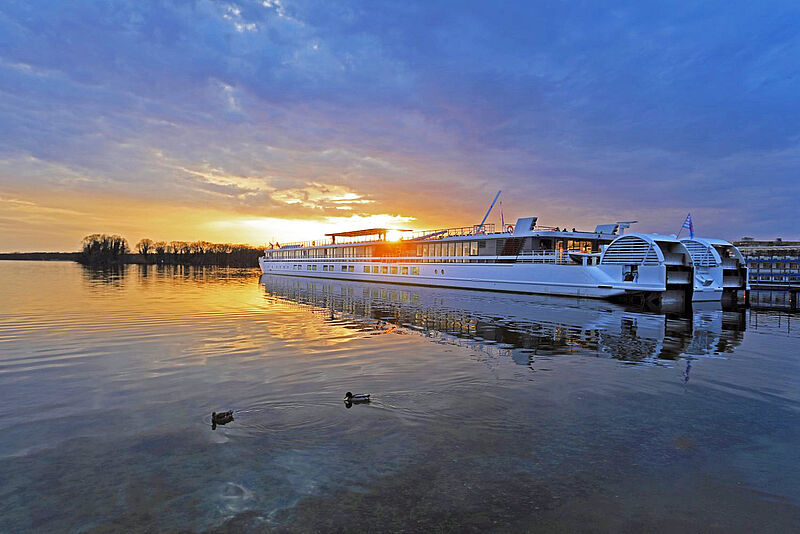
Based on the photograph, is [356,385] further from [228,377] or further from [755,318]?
[755,318]

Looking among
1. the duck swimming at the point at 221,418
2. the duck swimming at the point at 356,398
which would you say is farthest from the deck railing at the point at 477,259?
the duck swimming at the point at 221,418

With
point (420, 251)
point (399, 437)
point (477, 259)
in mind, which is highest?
point (420, 251)

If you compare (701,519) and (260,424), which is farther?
(260,424)

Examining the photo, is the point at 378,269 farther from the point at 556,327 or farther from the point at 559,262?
the point at 556,327

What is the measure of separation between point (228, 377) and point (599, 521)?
8.54m

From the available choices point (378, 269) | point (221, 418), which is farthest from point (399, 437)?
point (378, 269)

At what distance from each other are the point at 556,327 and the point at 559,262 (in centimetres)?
1934

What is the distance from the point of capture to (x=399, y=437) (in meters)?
7.05

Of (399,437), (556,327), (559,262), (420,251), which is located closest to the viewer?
(399,437)

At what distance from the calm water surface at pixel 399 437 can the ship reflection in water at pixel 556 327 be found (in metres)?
0.25

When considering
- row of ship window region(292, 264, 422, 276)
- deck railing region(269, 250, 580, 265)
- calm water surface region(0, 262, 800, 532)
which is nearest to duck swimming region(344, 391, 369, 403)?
calm water surface region(0, 262, 800, 532)

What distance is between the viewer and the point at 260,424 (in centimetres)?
754

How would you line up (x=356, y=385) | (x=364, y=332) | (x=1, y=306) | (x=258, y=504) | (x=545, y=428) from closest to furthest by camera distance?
(x=258, y=504) < (x=545, y=428) < (x=356, y=385) < (x=364, y=332) < (x=1, y=306)

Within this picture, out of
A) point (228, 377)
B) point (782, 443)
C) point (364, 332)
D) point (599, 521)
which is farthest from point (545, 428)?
point (364, 332)
